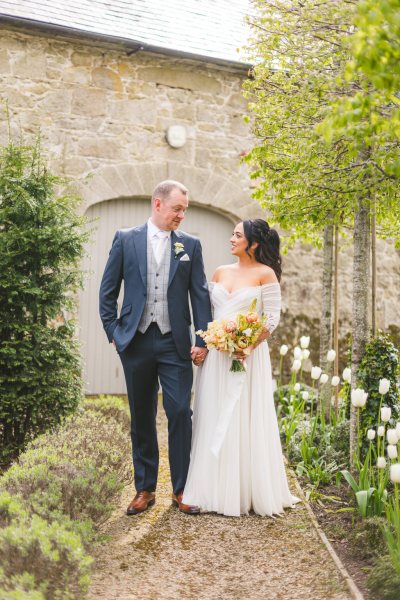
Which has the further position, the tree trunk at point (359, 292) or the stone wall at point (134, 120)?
the stone wall at point (134, 120)

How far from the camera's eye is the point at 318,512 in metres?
4.98

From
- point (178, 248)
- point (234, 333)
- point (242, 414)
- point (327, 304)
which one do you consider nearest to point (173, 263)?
point (178, 248)

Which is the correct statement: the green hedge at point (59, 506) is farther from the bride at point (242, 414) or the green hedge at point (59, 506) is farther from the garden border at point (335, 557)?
the garden border at point (335, 557)

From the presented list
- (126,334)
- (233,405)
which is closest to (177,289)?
(126,334)

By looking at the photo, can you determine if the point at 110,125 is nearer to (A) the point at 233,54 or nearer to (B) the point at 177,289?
(A) the point at 233,54

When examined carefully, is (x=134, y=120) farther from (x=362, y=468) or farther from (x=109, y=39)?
(x=362, y=468)

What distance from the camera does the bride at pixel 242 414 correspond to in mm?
Answer: 4766

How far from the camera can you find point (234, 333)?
185 inches

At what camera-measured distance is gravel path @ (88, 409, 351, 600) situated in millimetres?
3660

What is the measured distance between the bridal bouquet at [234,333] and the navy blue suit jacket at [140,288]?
0.47 feet

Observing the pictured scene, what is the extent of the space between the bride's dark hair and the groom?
41cm

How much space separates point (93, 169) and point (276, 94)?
3.61m

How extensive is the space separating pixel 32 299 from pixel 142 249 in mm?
1682

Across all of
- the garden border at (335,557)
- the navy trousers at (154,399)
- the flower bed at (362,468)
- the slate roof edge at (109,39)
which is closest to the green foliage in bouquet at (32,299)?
the navy trousers at (154,399)
